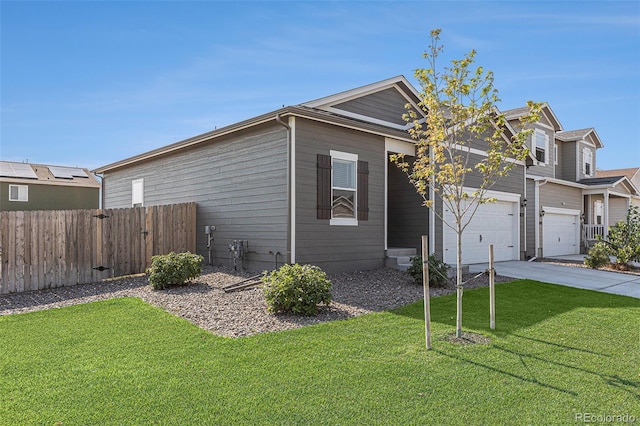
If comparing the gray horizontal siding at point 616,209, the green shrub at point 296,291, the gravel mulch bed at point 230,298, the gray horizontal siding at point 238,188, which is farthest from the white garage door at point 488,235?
the gray horizontal siding at point 616,209

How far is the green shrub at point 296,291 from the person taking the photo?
240 inches

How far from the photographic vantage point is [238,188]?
33.6ft

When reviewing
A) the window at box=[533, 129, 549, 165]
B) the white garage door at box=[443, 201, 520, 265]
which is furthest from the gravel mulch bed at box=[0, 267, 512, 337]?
the window at box=[533, 129, 549, 165]

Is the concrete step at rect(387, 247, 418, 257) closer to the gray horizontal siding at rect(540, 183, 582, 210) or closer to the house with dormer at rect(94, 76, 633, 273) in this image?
the house with dormer at rect(94, 76, 633, 273)

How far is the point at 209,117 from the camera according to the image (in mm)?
13695

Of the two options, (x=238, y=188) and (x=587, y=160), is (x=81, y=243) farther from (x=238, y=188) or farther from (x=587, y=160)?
(x=587, y=160)

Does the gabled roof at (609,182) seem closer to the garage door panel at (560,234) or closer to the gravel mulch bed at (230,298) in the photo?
the garage door panel at (560,234)

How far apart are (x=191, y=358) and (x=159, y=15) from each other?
8.12 meters

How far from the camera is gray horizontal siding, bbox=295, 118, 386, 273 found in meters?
8.89

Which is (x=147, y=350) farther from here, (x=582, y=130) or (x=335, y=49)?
(x=582, y=130)

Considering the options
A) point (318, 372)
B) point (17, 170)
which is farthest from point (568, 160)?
point (17, 170)

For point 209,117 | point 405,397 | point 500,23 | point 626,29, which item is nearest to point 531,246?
point 626,29

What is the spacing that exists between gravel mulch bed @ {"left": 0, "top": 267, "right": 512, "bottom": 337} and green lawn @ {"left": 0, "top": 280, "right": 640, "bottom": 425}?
44 centimetres

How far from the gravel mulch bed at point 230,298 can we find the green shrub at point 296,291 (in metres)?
0.14
